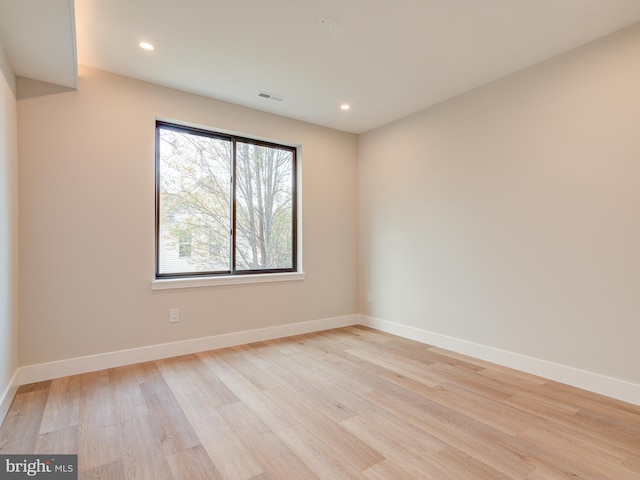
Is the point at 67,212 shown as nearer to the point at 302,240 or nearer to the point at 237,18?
the point at 237,18

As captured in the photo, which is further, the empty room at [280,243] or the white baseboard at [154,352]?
the white baseboard at [154,352]

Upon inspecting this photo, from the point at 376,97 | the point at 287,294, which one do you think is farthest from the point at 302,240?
the point at 376,97

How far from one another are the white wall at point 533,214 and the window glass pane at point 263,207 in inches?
52.3

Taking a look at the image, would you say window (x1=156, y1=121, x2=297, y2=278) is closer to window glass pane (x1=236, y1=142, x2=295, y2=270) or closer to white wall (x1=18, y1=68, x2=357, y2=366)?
window glass pane (x1=236, y1=142, x2=295, y2=270)

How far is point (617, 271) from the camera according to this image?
7.71ft

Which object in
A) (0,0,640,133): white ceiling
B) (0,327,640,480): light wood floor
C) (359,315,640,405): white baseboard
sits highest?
(0,0,640,133): white ceiling

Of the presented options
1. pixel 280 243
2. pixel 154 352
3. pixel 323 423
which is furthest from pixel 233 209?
pixel 323 423

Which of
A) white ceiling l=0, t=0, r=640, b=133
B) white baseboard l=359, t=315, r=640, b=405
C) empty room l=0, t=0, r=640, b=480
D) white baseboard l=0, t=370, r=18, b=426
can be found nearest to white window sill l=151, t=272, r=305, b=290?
empty room l=0, t=0, r=640, b=480

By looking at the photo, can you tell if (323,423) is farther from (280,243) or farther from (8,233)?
(8,233)

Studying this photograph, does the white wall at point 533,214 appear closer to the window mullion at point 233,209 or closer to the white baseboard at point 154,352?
the white baseboard at point 154,352

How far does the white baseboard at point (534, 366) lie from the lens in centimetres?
231

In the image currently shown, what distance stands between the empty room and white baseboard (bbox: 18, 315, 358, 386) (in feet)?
0.08

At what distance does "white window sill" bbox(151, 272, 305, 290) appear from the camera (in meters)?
3.14

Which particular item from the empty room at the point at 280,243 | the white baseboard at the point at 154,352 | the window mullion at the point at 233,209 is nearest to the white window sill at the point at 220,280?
the empty room at the point at 280,243
